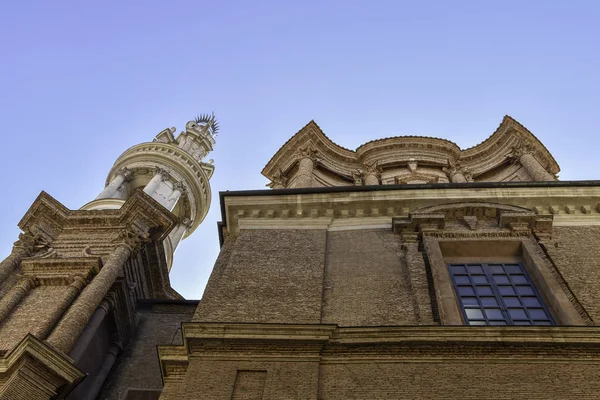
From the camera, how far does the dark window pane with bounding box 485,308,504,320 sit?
40.7 feet

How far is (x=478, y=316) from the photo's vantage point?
40.7 ft

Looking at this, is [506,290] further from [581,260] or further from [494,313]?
[581,260]

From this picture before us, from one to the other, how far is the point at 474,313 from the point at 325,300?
9.30 ft

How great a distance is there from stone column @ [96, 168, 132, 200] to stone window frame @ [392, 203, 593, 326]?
18450 mm

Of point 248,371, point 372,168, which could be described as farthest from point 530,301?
point 372,168

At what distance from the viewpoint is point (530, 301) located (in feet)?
42.2

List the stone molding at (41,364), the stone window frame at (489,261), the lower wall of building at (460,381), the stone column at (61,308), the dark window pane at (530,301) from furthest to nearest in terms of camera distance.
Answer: the stone column at (61,308) < the dark window pane at (530,301) < the stone molding at (41,364) < the stone window frame at (489,261) < the lower wall of building at (460,381)

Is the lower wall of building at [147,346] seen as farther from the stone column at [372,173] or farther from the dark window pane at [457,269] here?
the stone column at [372,173]

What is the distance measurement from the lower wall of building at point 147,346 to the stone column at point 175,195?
1308cm

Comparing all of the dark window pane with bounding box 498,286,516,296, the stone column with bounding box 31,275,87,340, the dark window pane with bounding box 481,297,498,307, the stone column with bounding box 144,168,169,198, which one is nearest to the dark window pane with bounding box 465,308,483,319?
the dark window pane with bounding box 481,297,498,307

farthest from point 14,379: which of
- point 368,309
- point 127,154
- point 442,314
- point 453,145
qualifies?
point 127,154

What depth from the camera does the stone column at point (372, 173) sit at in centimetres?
2389

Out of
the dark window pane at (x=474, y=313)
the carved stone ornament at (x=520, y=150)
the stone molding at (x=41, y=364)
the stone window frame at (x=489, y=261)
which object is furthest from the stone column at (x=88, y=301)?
the carved stone ornament at (x=520, y=150)

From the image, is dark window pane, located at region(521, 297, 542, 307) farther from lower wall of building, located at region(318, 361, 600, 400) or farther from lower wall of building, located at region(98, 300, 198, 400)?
lower wall of building, located at region(98, 300, 198, 400)
